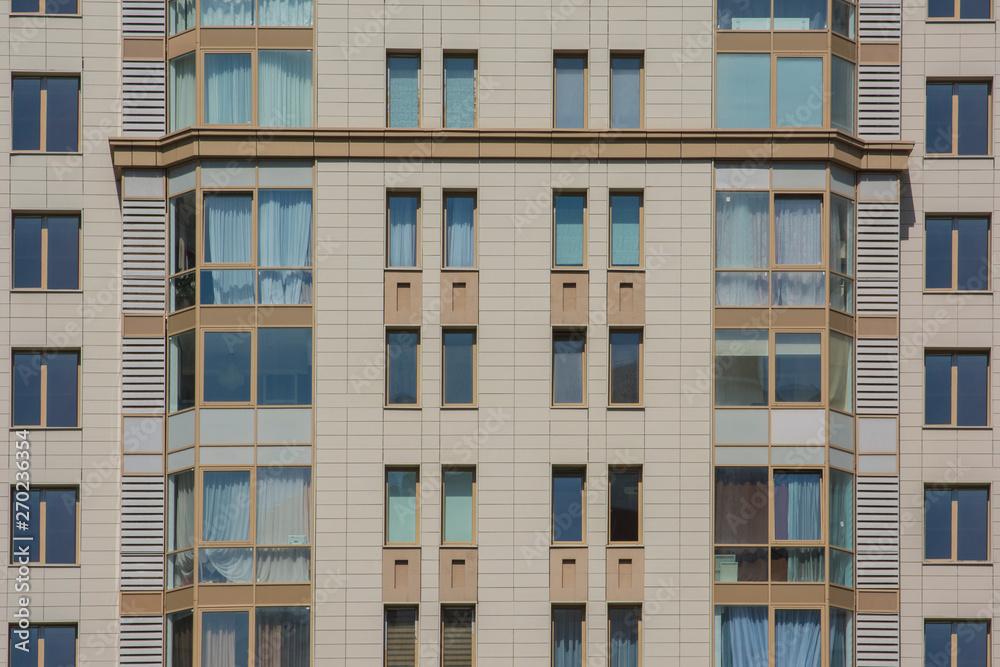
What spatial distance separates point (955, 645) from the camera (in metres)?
39.8

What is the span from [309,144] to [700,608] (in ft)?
50.7

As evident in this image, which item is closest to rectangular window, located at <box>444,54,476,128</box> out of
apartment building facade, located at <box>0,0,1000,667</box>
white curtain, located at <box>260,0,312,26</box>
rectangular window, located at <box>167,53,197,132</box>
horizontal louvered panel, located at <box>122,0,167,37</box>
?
apartment building facade, located at <box>0,0,1000,667</box>

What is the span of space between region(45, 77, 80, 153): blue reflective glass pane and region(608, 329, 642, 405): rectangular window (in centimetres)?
1520

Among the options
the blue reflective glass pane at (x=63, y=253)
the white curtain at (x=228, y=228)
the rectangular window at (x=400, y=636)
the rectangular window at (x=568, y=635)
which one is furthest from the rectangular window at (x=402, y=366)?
the blue reflective glass pane at (x=63, y=253)

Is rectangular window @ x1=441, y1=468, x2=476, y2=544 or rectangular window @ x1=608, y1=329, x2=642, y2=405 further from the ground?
rectangular window @ x1=608, y1=329, x2=642, y2=405

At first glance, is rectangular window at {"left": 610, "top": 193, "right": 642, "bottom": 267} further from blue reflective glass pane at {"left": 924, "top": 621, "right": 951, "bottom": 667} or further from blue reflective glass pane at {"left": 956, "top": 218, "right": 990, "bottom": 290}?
blue reflective glass pane at {"left": 924, "top": 621, "right": 951, "bottom": 667}

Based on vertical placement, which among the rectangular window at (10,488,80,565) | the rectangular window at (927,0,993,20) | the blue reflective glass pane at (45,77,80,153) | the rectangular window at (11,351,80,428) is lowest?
the rectangular window at (10,488,80,565)

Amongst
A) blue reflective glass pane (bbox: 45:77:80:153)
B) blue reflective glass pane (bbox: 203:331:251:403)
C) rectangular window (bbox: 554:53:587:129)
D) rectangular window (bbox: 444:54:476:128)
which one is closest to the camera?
blue reflective glass pane (bbox: 203:331:251:403)

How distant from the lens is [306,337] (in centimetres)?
3944

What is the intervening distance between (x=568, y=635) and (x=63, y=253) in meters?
16.5

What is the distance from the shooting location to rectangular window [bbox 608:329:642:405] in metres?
39.8

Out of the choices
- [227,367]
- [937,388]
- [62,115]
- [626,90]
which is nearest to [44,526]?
[227,367]

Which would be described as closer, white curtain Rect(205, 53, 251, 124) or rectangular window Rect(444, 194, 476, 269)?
rectangular window Rect(444, 194, 476, 269)

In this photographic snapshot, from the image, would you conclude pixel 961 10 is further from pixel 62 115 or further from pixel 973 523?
pixel 62 115
